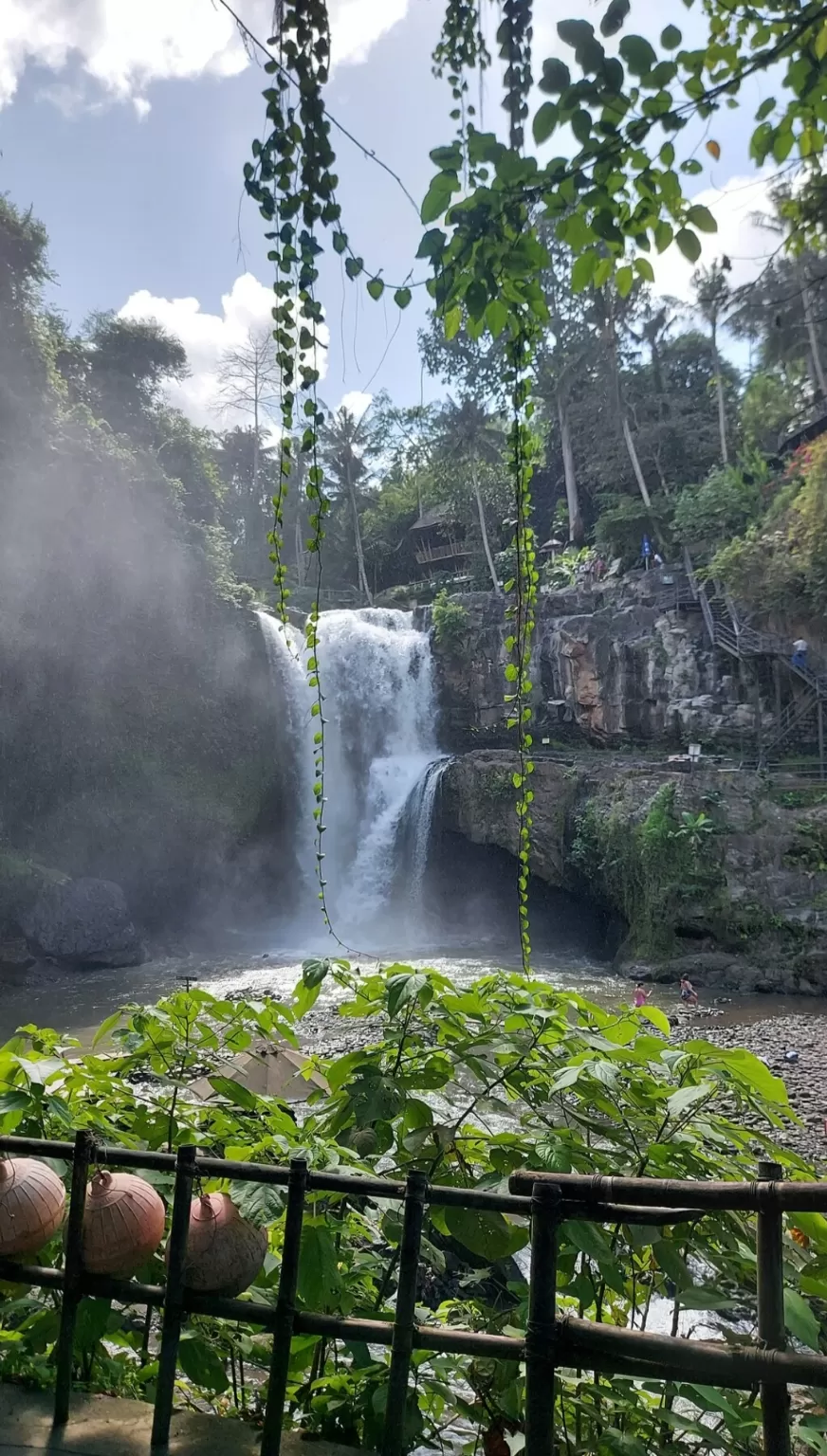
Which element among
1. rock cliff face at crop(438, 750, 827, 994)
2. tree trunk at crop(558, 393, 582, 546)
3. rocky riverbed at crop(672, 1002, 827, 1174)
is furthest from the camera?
tree trunk at crop(558, 393, 582, 546)

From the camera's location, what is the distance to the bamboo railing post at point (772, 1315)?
125 centimetres

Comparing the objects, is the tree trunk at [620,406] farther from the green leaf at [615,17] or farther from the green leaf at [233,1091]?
the green leaf at [233,1091]

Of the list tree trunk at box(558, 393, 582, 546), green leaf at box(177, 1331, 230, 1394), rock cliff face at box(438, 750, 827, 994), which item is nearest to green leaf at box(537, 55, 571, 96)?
green leaf at box(177, 1331, 230, 1394)

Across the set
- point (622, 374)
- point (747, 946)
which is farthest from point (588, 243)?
Result: point (622, 374)

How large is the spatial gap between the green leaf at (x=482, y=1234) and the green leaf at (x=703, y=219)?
1864 mm

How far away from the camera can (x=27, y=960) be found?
14.8 metres

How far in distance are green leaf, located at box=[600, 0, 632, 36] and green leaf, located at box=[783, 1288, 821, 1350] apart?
2.14 meters

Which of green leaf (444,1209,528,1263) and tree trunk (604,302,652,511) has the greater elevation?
tree trunk (604,302,652,511)

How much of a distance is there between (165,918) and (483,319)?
19.3 meters

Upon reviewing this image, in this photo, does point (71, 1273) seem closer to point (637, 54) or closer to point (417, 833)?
point (637, 54)

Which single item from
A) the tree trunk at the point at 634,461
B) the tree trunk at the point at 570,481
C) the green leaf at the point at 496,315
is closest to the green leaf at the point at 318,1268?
the green leaf at the point at 496,315

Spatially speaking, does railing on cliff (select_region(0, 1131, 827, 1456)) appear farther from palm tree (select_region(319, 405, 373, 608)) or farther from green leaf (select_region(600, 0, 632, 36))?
palm tree (select_region(319, 405, 373, 608))

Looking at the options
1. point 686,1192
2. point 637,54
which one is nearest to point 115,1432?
point 686,1192

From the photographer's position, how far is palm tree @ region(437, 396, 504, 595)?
2725 centimetres
